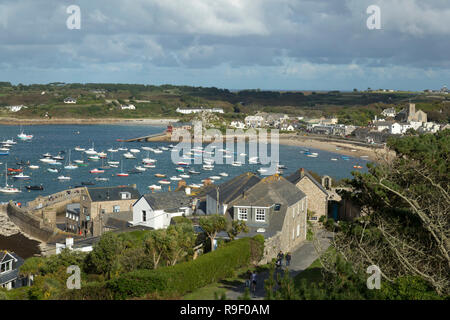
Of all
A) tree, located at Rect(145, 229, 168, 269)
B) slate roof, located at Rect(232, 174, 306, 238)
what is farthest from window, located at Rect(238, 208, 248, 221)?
tree, located at Rect(145, 229, 168, 269)

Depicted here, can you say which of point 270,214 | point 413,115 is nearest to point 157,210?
point 270,214

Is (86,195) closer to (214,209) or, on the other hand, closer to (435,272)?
(214,209)

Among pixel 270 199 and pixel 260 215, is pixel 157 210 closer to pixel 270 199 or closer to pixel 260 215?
pixel 260 215

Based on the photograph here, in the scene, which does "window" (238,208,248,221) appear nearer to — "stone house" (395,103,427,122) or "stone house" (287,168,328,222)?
"stone house" (287,168,328,222)

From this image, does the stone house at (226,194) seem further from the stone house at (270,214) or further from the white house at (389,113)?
the white house at (389,113)

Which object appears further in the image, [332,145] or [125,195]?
[332,145]

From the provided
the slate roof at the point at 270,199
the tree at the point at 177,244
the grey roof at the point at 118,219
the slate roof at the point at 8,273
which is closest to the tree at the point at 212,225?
the tree at the point at 177,244
